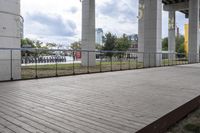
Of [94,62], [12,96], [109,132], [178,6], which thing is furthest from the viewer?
[178,6]

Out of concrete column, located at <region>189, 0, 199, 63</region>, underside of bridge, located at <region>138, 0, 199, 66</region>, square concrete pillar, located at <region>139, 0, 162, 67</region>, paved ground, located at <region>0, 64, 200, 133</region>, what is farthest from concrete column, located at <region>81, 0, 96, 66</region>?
paved ground, located at <region>0, 64, 200, 133</region>

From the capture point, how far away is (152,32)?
19438 millimetres

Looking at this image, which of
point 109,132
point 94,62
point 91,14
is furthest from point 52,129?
point 91,14

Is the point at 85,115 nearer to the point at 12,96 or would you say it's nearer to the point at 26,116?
the point at 26,116

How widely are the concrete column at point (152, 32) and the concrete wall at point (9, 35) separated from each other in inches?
488

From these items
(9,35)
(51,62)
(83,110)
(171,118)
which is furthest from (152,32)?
(83,110)

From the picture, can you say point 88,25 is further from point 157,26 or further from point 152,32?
point 157,26

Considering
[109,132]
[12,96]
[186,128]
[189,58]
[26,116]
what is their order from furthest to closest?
[189,58], [12,96], [186,128], [26,116], [109,132]

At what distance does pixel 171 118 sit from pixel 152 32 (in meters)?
16.1

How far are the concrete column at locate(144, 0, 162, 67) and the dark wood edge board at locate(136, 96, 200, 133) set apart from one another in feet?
44.7

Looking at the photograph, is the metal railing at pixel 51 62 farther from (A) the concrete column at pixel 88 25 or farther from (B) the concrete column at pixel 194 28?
(A) the concrete column at pixel 88 25

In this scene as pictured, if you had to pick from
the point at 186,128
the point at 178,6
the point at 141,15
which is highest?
the point at 178,6

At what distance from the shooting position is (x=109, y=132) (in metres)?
3.01

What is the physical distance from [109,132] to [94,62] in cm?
1660
